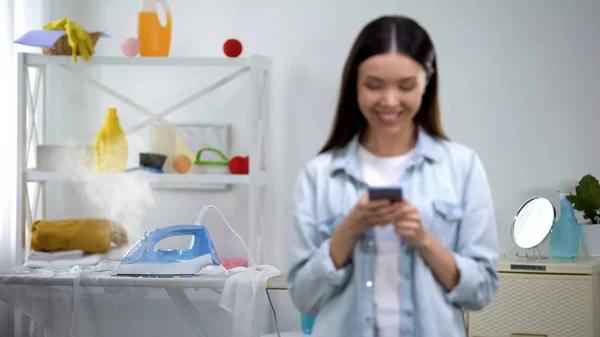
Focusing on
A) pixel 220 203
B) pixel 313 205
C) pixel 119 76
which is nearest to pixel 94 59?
pixel 119 76

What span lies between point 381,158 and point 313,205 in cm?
11

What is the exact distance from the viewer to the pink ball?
2959 mm

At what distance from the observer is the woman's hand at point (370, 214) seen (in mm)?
969

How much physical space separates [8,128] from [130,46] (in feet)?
1.80

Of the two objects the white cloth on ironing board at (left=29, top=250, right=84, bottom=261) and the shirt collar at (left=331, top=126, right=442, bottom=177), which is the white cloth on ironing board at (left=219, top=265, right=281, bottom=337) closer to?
the white cloth on ironing board at (left=29, top=250, right=84, bottom=261)

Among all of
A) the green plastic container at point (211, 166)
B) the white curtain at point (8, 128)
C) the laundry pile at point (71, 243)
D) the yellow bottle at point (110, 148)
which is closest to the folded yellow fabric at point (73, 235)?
the laundry pile at point (71, 243)

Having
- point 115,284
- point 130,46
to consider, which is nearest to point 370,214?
point 115,284

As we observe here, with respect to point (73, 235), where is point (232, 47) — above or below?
above

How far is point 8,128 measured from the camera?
2965mm

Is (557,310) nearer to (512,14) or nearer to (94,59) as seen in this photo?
(512,14)

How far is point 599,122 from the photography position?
2988 mm

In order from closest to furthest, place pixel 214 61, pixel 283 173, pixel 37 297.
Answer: pixel 37 297 → pixel 214 61 → pixel 283 173

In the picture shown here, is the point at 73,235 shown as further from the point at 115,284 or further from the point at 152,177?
the point at 115,284

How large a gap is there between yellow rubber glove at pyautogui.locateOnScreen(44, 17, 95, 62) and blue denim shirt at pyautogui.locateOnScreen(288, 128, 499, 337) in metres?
2.05
